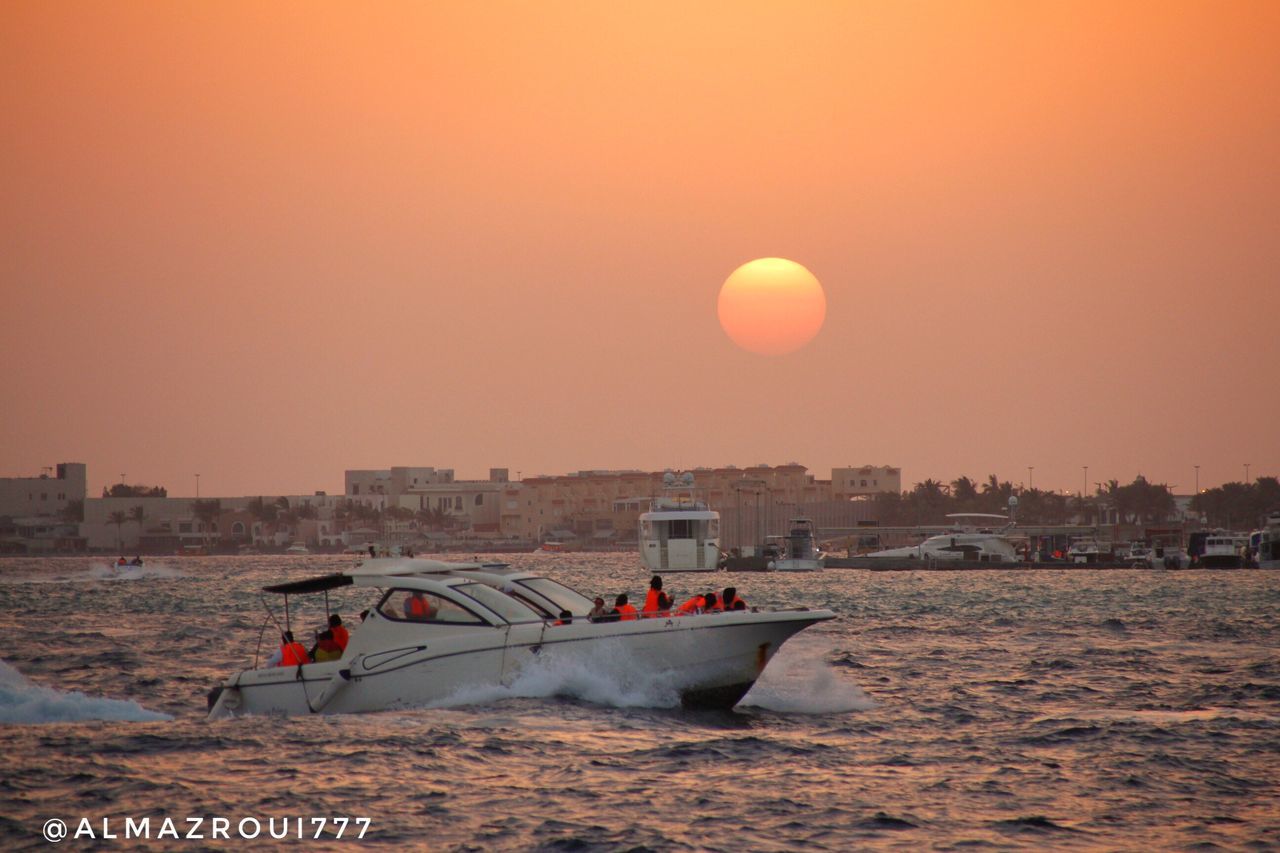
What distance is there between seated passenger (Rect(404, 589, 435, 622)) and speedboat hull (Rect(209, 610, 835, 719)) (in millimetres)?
145

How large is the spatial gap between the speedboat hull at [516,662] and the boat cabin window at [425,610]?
0.15 m

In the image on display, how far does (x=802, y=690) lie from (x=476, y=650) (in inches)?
256

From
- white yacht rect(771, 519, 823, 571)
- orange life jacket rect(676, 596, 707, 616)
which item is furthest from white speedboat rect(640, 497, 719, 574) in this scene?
orange life jacket rect(676, 596, 707, 616)

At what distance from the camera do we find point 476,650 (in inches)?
817

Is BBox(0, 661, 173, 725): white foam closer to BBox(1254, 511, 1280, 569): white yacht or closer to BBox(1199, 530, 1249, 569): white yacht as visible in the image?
BBox(1254, 511, 1280, 569): white yacht

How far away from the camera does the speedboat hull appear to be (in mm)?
20766

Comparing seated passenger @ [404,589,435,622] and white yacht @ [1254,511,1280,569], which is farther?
white yacht @ [1254,511,1280,569]

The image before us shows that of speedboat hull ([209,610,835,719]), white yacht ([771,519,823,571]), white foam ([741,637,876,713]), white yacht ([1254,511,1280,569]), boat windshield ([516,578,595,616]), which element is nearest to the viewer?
speedboat hull ([209,610,835,719])

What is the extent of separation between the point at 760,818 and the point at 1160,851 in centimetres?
398

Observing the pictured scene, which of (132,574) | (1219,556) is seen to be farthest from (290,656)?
(132,574)

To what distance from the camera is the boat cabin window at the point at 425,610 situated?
827 inches

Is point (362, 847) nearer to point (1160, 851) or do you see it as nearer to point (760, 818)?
point (760, 818)

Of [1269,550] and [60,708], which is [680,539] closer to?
[1269,550]

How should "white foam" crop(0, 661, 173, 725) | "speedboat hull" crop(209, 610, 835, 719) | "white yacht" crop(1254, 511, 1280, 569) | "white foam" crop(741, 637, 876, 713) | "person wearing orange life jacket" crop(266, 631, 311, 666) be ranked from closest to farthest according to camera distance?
1. "speedboat hull" crop(209, 610, 835, 719)
2. "person wearing orange life jacket" crop(266, 631, 311, 666)
3. "white foam" crop(0, 661, 173, 725)
4. "white foam" crop(741, 637, 876, 713)
5. "white yacht" crop(1254, 511, 1280, 569)
